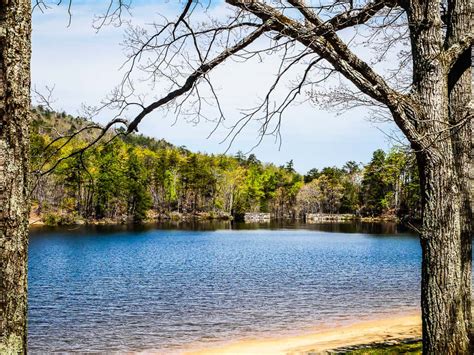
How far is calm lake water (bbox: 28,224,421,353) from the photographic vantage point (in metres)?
15.2

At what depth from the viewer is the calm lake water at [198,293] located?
15.2 metres

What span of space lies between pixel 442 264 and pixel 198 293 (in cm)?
1778

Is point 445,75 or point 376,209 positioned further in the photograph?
point 376,209

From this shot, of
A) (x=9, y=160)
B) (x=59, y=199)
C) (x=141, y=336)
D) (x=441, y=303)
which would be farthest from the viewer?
(x=59, y=199)

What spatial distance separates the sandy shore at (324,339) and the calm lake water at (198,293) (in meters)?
0.91

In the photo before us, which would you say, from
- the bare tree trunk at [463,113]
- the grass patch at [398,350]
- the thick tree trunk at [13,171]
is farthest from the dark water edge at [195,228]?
the thick tree trunk at [13,171]

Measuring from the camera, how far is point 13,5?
105 inches

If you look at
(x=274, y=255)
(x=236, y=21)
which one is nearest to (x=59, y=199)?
(x=274, y=255)

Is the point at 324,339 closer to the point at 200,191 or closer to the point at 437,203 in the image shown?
the point at 437,203

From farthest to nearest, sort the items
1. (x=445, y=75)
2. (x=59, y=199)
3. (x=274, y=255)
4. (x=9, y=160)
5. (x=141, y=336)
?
(x=59, y=199)
(x=274, y=255)
(x=141, y=336)
(x=445, y=75)
(x=9, y=160)

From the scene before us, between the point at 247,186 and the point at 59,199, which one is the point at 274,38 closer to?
the point at 59,199

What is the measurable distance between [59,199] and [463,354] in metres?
85.7

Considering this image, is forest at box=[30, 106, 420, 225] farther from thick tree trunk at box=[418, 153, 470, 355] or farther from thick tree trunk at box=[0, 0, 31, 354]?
thick tree trunk at box=[0, 0, 31, 354]

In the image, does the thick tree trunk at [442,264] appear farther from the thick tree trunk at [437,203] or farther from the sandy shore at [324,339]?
the sandy shore at [324,339]
